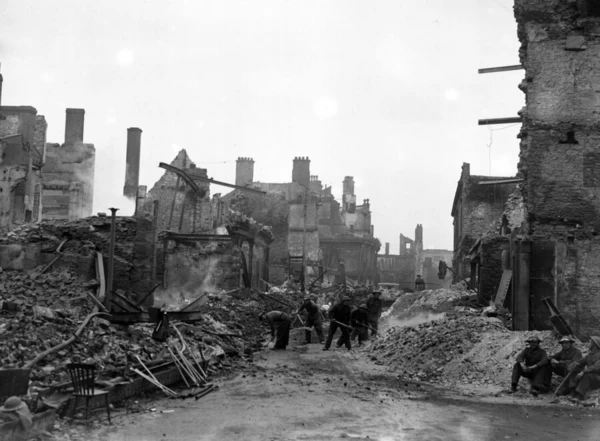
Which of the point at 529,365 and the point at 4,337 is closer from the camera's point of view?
the point at 4,337

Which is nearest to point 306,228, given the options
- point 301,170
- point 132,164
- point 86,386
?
point 301,170

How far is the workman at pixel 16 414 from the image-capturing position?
709 cm

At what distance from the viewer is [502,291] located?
20594mm

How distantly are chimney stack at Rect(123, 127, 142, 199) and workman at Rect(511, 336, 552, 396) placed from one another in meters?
38.3

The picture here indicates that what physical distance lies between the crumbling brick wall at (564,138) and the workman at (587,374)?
6.71 meters

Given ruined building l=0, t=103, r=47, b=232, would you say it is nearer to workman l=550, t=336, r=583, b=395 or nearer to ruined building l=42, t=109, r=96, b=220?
ruined building l=42, t=109, r=96, b=220

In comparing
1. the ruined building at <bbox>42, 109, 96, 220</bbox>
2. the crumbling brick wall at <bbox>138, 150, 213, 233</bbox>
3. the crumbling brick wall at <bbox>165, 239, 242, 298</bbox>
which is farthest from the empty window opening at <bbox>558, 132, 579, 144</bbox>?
the ruined building at <bbox>42, 109, 96, 220</bbox>

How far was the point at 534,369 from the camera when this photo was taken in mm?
11758

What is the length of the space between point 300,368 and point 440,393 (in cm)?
361

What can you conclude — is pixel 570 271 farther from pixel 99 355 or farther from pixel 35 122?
pixel 35 122

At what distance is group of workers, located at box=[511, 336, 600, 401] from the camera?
11.2 meters

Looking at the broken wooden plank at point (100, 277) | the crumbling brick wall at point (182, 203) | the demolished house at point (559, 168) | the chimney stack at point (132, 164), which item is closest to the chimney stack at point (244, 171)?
the chimney stack at point (132, 164)

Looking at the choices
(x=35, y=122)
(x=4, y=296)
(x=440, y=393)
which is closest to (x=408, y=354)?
(x=440, y=393)

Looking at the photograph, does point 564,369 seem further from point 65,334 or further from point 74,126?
point 74,126
